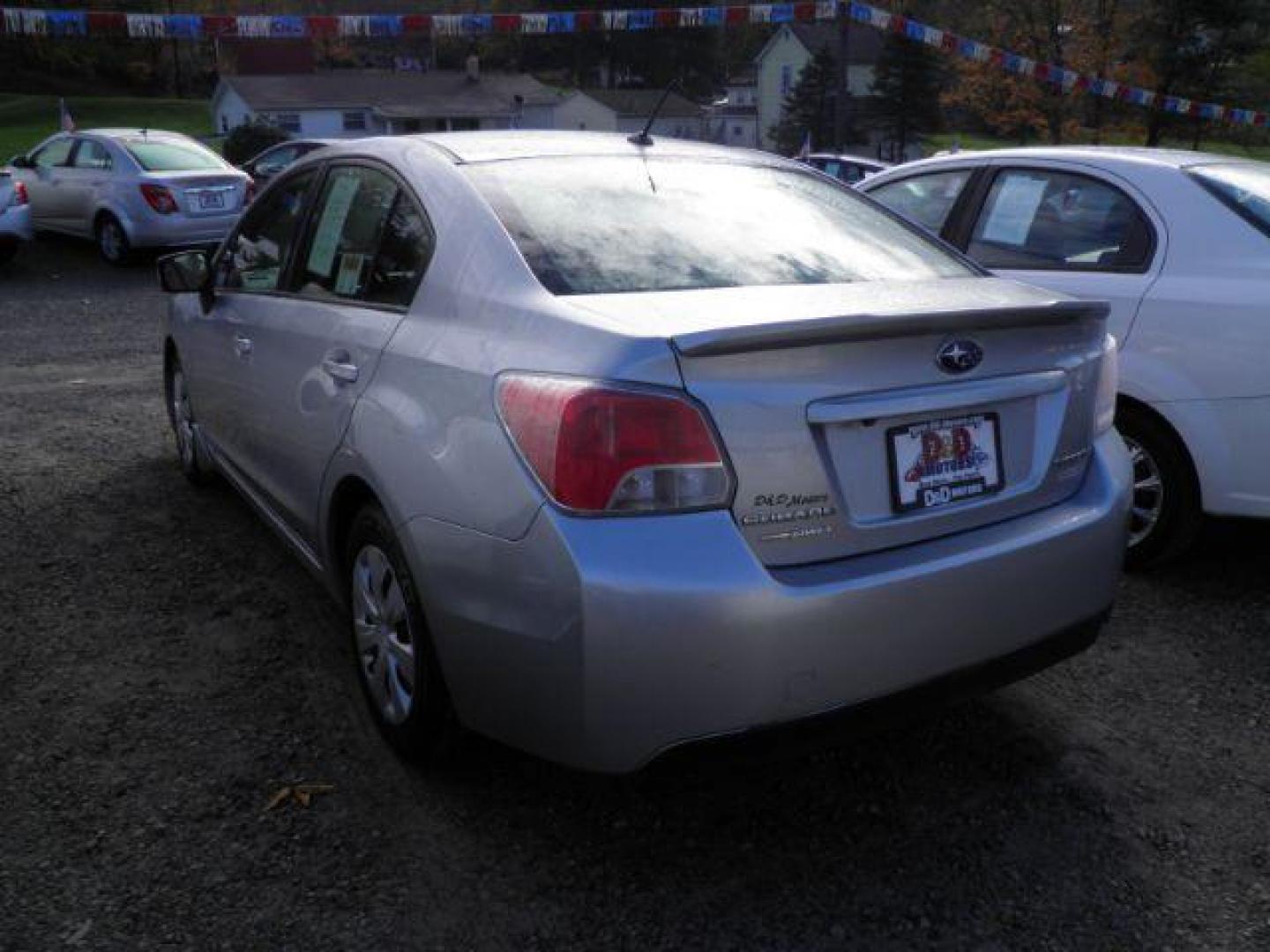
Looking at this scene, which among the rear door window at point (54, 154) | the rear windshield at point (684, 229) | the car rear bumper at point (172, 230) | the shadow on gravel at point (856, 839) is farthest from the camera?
the rear door window at point (54, 154)

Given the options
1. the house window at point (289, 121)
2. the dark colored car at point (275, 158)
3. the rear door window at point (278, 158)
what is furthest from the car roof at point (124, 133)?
the house window at point (289, 121)

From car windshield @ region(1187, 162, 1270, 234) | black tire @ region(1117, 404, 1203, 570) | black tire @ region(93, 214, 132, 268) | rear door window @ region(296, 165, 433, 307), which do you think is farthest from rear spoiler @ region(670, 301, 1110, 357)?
black tire @ region(93, 214, 132, 268)

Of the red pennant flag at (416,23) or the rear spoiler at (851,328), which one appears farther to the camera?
the red pennant flag at (416,23)

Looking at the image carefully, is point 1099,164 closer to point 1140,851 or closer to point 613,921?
point 1140,851

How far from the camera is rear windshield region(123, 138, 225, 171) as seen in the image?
13.0 metres

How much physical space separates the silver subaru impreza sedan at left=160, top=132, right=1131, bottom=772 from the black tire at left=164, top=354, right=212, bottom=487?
6.54 ft

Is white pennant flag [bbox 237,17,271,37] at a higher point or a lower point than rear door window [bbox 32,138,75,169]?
higher

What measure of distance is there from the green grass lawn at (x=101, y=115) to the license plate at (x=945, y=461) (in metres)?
63.5

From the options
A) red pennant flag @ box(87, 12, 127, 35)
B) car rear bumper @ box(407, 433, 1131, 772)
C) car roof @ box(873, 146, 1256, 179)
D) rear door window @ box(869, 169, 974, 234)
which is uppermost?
red pennant flag @ box(87, 12, 127, 35)

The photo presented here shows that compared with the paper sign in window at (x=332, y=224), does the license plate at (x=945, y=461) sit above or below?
below

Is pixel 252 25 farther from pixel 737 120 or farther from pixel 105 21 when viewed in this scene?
pixel 737 120

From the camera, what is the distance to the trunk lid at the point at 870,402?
222cm

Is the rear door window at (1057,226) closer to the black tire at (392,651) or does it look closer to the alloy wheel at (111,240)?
the black tire at (392,651)

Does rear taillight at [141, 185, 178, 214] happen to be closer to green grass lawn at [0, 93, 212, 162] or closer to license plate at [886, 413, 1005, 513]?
license plate at [886, 413, 1005, 513]
